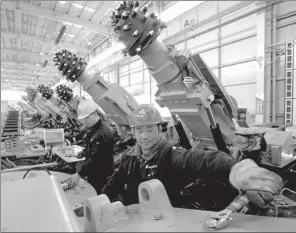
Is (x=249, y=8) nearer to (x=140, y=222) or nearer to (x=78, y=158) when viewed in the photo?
(x=78, y=158)

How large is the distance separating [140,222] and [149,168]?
1.08 meters

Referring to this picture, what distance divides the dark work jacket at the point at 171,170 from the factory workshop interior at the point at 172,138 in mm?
10

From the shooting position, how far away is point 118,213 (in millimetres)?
975

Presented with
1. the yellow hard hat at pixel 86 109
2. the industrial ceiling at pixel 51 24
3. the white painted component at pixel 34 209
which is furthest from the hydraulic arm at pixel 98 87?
the white painted component at pixel 34 209

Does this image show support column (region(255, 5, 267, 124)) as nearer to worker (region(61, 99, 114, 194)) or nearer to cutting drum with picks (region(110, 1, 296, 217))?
cutting drum with picks (region(110, 1, 296, 217))

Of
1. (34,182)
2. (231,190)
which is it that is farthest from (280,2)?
(34,182)

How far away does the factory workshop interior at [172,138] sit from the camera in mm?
856

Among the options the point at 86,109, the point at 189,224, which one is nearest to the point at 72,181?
the point at 86,109

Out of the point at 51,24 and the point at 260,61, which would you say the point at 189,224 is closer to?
the point at 260,61

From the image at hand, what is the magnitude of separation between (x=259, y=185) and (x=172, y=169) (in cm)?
87

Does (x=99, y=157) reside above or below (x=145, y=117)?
below

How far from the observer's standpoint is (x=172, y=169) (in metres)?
1.87

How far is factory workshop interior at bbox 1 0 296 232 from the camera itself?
2.81 ft

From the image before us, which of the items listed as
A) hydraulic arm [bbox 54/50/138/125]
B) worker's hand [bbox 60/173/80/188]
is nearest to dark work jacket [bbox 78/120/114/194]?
worker's hand [bbox 60/173/80/188]
